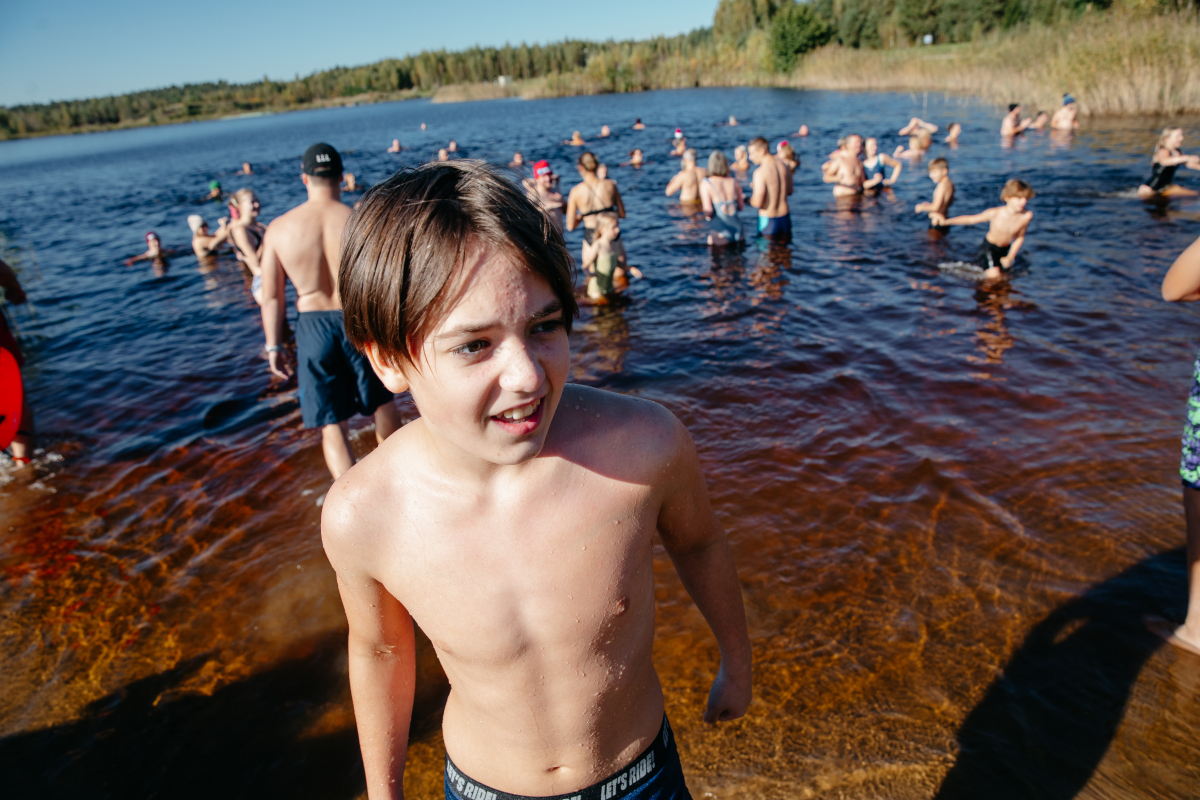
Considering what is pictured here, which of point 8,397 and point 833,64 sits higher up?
point 833,64

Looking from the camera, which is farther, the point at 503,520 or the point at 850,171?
the point at 850,171

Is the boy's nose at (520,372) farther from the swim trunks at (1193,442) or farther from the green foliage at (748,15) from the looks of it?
the green foliage at (748,15)

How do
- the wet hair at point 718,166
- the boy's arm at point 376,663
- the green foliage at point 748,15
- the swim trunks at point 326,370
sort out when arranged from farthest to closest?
the green foliage at point 748,15 < the wet hair at point 718,166 < the swim trunks at point 326,370 < the boy's arm at point 376,663

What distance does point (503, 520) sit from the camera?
126 centimetres

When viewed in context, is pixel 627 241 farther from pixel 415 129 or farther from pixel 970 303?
pixel 415 129

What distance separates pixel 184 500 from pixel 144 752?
2.51 metres

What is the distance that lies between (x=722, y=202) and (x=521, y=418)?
32.1 ft

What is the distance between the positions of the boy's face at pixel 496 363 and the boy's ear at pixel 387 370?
0.06m

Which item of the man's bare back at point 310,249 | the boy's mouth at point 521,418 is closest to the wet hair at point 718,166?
the man's bare back at point 310,249

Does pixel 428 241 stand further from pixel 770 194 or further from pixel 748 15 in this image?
pixel 748 15

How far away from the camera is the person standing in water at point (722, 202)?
32.8 ft

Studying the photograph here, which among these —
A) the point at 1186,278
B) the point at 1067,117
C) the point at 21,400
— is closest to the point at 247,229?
the point at 21,400

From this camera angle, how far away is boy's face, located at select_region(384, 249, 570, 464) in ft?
3.35

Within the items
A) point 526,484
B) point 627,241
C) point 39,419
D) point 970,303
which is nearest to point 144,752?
point 526,484
